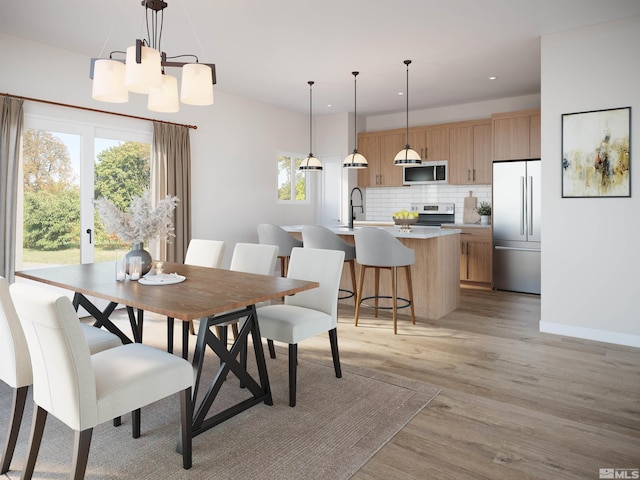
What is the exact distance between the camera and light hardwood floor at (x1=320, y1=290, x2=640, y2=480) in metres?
2.06

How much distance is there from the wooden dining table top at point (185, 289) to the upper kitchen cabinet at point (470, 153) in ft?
15.9

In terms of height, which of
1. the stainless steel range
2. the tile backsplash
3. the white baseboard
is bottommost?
the white baseboard

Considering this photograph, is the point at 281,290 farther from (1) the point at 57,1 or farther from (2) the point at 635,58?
(2) the point at 635,58

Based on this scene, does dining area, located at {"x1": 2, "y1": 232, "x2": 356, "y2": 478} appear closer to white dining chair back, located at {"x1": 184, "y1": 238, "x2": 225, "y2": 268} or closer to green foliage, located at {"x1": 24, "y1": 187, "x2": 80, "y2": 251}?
white dining chair back, located at {"x1": 184, "y1": 238, "x2": 225, "y2": 268}

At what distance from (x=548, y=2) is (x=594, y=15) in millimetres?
531

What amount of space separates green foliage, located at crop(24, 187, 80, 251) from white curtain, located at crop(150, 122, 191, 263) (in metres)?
0.90

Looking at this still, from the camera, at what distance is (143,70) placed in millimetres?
2262

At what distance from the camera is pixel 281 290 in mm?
2381

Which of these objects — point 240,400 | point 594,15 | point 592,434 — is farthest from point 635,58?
point 240,400

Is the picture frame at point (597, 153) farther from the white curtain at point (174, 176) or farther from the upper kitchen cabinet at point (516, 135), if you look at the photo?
the white curtain at point (174, 176)

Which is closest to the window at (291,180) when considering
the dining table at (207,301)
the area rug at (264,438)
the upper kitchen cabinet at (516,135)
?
the upper kitchen cabinet at (516,135)

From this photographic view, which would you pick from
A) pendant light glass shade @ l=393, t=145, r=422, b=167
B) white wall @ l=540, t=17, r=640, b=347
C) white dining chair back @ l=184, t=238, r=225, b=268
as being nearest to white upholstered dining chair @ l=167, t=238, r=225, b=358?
white dining chair back @ l=184, t=238, r=225, b=268

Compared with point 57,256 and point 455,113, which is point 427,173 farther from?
point 57,256

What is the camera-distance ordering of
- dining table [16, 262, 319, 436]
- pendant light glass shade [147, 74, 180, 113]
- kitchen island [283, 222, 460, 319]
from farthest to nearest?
kitchen island [283, 222, 460, 319]
pendant light glass shade [147, 74, 180, 113]
dining table [16, 262, 319, 436]
